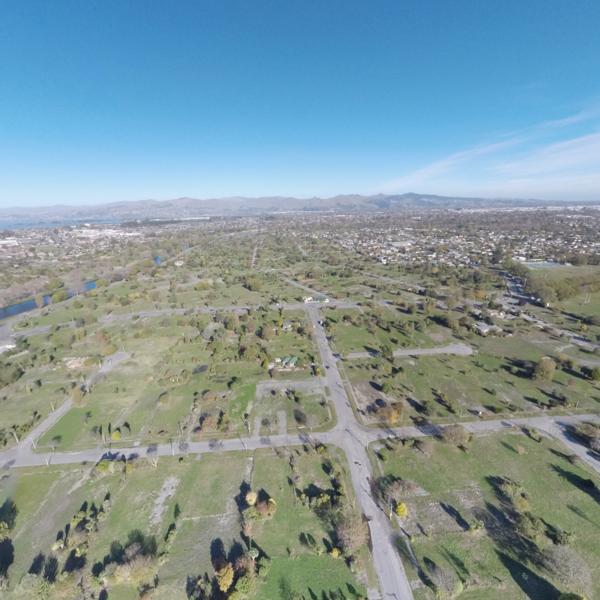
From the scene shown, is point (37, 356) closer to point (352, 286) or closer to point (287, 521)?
point (287, 521)

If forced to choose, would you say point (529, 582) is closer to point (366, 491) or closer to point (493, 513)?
point (493, 513)

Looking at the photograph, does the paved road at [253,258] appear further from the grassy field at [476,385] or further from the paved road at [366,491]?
the paved road at [366,491]

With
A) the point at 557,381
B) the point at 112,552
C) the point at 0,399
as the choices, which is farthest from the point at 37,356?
the point at 557,381

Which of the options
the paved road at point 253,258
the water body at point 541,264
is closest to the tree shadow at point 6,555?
the paved road at point 253,258

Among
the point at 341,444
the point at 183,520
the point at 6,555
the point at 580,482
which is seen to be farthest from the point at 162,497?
the point at 580,482

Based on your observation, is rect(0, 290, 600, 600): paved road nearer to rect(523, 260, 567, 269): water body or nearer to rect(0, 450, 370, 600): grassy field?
rect(0, 450, 370, 600): grassy field

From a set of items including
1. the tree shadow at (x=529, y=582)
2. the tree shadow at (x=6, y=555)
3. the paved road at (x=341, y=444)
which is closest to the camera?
the tree shadow at (x=529, y=582)
